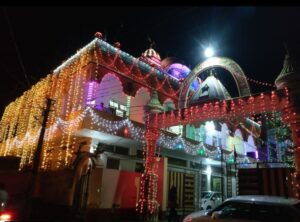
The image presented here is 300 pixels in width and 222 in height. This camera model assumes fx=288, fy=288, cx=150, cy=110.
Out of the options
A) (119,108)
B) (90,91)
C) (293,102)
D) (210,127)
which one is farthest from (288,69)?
(210,127)

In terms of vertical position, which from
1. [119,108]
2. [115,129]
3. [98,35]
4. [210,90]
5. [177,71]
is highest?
[177,71]

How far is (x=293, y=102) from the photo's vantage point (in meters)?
11.8

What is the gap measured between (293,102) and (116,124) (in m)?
10.3

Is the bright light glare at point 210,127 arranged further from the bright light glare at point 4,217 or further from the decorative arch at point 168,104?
the bright light glare at point 4,217

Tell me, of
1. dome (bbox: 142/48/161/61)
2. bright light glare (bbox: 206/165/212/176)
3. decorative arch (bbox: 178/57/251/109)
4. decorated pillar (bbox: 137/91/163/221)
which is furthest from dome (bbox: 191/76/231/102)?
bright light glare (bbox: 206/165/212/176)

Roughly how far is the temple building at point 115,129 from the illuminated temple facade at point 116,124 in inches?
2.4

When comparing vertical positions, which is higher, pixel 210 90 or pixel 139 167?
pixel 210 90

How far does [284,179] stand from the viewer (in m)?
12.3

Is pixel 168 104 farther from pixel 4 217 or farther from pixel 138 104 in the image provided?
pixel 4 217


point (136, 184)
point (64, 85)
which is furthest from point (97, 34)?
point (136, 184)

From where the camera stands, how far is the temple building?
55.3 feet

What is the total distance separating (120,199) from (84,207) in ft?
7.80

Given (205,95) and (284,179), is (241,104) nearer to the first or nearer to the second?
(284,179)

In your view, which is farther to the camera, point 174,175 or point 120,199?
point 174,175
